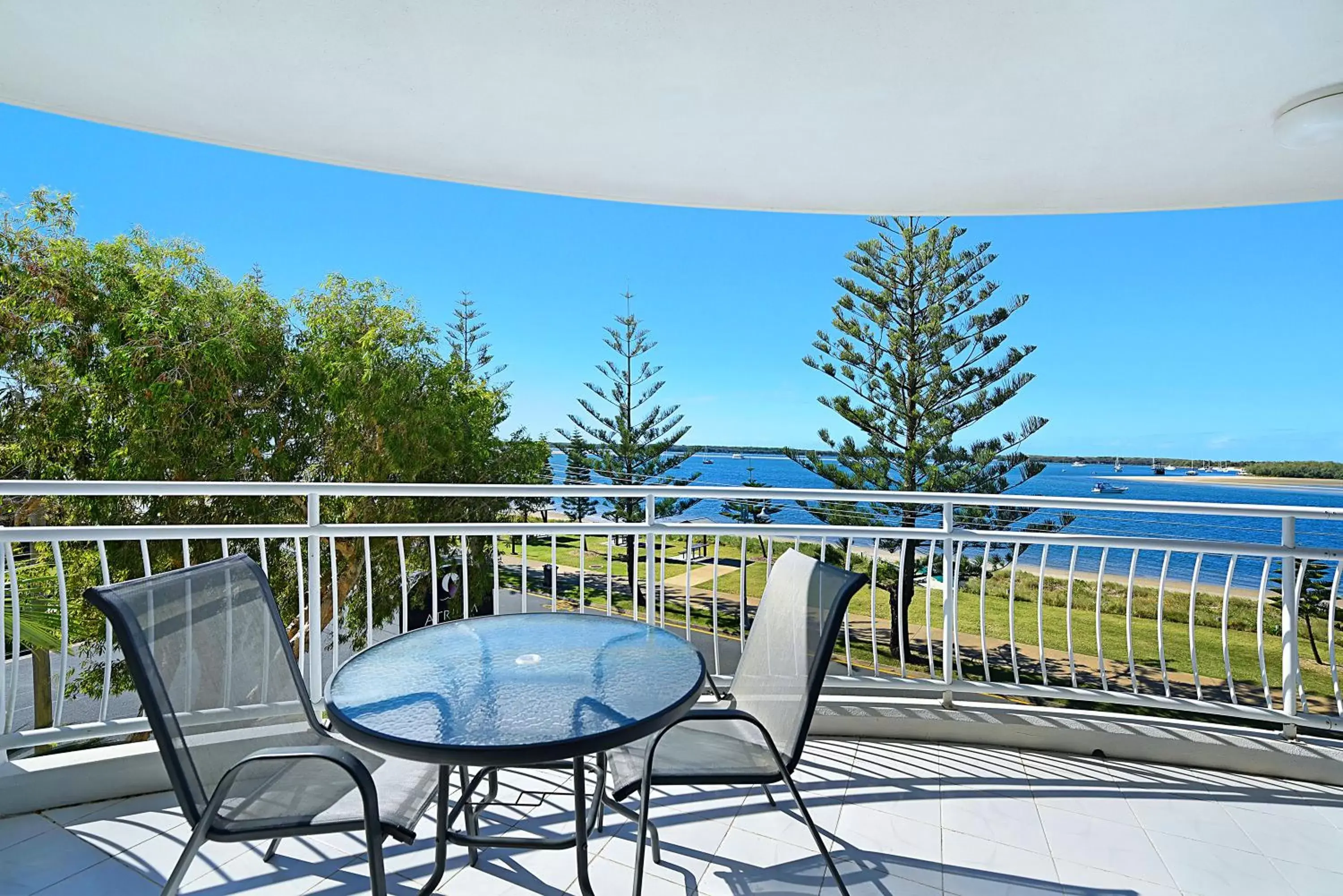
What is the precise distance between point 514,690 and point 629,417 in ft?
50.0

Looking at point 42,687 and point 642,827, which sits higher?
point 642,827

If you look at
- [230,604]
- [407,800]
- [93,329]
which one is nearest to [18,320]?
[93,329]

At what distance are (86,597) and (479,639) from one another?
86 centimetres

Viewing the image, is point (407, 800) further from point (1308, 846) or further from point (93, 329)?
point (93, 329)

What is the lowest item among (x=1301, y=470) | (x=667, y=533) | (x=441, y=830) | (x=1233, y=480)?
(x=441, y=830)

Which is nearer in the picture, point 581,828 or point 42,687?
point 581,828

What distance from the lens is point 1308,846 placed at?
6.59 feet

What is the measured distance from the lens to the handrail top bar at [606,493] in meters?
2.10

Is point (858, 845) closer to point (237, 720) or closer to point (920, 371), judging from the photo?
point (237, 720)

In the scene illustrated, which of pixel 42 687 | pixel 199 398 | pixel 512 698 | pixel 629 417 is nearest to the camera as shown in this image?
pixel 512 698

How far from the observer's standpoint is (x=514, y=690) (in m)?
1.53

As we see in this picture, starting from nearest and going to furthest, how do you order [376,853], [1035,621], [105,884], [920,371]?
[376,853]
[105,884]
[920,371]
[1035,621]

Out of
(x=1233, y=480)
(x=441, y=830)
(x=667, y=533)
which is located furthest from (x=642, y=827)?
(x=1233, y=480)

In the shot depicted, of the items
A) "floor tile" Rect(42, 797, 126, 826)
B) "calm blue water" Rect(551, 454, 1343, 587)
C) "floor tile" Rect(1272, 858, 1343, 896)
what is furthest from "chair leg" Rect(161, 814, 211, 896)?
"calm blue water" Rect(551, 454, 1343, 587)
